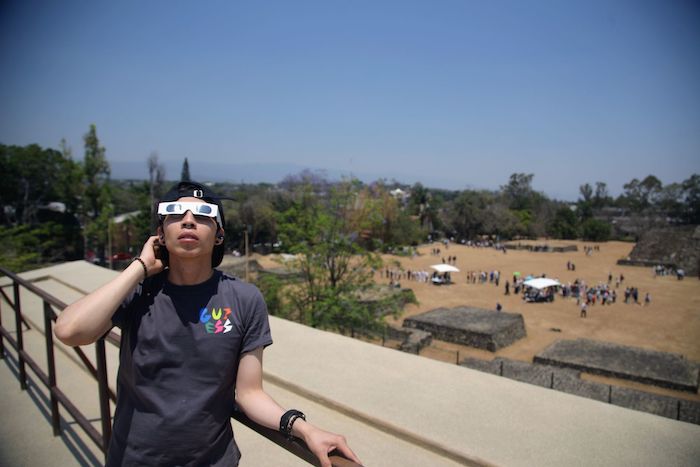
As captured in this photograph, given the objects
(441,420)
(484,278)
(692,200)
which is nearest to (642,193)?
(692,200)

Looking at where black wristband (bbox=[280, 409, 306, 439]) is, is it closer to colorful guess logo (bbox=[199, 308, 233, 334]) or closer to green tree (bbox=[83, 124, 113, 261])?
colorful guess logo (bbox=[199, 308, 233, 334])

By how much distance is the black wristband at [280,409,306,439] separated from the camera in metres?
1.38

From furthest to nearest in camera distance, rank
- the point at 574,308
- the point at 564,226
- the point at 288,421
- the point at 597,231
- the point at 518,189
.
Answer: the point at 518,189 < the point at 564,226 < the point at 597,231 < the point at 574,308 < the point at 288,421

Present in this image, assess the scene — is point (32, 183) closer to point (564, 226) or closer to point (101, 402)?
point (101, 402)

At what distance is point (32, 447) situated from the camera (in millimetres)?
3021

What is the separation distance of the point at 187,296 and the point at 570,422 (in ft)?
11.1

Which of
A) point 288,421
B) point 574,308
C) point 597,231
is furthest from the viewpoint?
point 597,231

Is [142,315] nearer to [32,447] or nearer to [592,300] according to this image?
[32,447]

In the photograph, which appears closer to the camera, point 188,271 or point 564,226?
point 188,271

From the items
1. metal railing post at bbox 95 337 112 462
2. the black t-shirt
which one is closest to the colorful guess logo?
the black t-shirt

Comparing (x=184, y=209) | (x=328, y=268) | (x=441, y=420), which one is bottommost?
(x=328, y=268)

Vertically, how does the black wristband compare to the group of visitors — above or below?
above

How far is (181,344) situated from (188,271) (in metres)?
0.27

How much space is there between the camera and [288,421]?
1384mm
